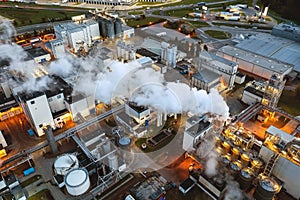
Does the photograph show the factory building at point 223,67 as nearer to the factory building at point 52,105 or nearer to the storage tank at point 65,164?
the factory building at point 52,105

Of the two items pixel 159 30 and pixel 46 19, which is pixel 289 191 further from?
pixel 46 19

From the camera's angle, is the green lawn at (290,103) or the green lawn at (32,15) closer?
the green lawn at (290,103)

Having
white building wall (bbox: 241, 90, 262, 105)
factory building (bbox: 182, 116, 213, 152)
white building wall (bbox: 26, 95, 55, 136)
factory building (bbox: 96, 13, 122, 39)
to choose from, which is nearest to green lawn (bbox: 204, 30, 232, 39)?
factory building (bbox: 96, 13, 122, 39)

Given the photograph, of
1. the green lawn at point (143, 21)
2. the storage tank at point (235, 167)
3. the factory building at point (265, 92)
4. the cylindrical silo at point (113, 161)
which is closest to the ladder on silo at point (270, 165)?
the storage tank at point (235, 167)

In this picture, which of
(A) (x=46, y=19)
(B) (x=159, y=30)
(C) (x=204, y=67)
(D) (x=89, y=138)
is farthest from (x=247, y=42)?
(A) (x=46, y=19)

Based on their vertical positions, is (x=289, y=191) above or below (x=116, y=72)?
below

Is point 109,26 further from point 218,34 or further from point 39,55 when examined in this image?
point 218,34
